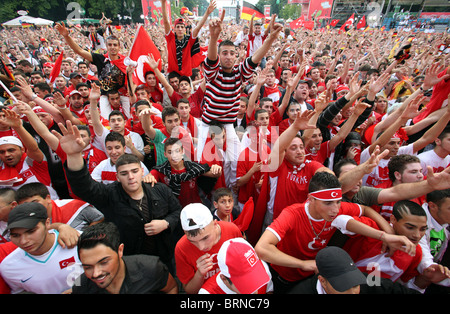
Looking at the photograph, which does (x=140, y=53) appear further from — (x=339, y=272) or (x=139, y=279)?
(x=339, y=272)

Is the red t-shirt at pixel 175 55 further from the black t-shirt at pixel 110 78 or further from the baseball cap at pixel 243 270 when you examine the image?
the baseball cap at pixel 243 270

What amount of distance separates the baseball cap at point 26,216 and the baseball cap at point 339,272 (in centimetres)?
244

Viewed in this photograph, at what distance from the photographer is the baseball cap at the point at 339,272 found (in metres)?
1.81

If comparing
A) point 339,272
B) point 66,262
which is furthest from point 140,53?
point 339,272

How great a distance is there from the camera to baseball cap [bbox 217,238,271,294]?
185 centimetres

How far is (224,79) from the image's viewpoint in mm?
3715

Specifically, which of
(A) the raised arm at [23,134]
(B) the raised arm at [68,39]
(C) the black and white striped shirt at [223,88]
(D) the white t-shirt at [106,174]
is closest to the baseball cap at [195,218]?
(D) the white t-shirt at [106,174]

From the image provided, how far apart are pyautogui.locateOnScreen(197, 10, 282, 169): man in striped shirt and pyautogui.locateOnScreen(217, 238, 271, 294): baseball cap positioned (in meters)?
2.17

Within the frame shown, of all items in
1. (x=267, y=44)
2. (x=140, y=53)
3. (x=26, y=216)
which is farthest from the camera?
(x=140, y=53)

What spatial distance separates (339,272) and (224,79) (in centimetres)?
297

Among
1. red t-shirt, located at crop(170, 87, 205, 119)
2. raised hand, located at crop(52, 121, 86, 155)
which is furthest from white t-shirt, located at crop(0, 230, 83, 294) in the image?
red t-shirt, located at crop(170, 87, 205, 119)
